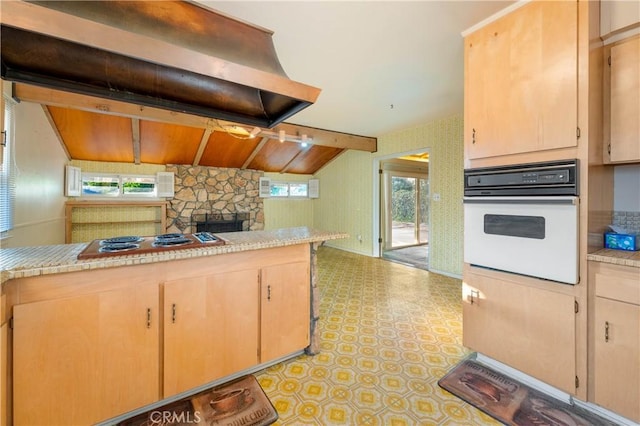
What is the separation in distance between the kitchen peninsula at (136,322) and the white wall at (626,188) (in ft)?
7.20

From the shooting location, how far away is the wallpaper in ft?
14.1

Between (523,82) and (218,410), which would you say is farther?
(523,82)

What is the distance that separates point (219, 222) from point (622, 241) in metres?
6.40

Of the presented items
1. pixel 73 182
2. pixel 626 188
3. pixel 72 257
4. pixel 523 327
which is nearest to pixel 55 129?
pixel 73 182

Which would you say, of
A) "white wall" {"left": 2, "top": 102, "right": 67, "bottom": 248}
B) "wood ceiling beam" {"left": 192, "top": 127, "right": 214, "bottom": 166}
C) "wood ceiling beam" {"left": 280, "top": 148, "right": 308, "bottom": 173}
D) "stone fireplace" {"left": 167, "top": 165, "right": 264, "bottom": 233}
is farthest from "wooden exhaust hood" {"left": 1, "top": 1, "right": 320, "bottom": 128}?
"stone fireplace" {"left": 167, "top": 165, "right": 264, "bottom": 233}

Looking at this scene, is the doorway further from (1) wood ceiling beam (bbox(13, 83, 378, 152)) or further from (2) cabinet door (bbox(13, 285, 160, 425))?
(2) cabinet door (bbox(13, 285, 160, 425))

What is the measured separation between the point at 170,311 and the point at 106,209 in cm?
514

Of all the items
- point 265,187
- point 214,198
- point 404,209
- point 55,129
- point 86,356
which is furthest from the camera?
point 265,187

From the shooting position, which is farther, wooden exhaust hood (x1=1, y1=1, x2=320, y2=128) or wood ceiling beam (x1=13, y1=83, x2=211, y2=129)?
wood ceiling beam (x1=13, y1=83, x2=211, y2=129)

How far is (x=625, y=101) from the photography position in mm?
1651

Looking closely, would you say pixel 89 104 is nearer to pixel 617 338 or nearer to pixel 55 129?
pixel 55 129

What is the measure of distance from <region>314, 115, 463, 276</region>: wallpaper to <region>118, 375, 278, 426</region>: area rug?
367cm

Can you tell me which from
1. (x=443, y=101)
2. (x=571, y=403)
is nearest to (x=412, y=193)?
(x=443, y=101)

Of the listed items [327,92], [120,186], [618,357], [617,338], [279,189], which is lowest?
[618,357]
